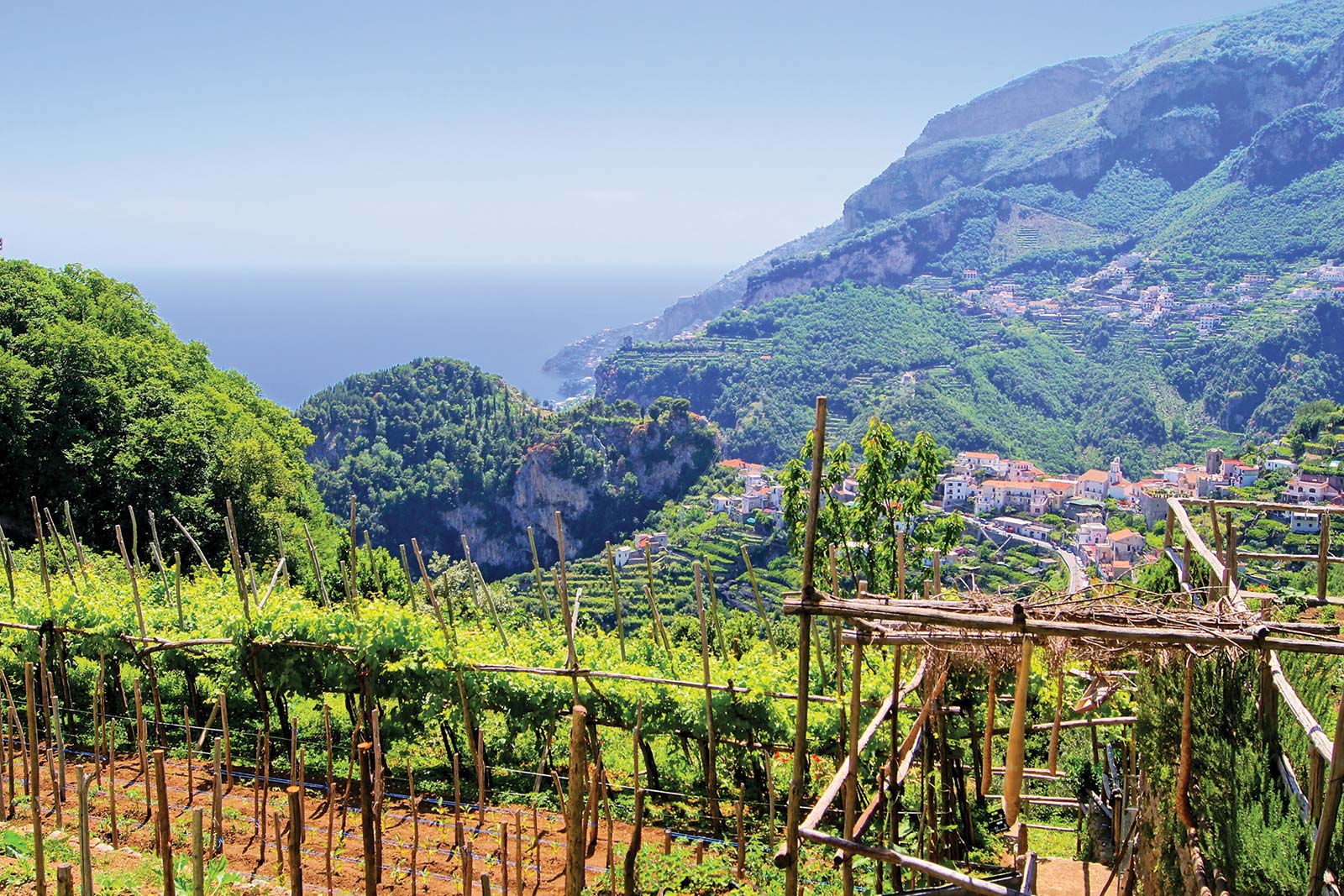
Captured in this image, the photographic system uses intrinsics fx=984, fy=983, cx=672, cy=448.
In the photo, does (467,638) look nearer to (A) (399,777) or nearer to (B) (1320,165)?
(A) (399,777)

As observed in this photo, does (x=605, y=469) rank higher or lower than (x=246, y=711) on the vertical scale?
lower

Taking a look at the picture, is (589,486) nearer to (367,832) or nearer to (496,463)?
(496,463)

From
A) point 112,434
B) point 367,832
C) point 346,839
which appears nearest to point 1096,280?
point 112,434

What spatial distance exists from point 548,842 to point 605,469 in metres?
70.6

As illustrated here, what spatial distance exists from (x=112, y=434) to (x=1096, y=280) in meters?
131

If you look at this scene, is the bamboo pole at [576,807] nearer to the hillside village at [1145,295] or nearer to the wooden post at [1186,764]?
the wooden post at [1186,764]

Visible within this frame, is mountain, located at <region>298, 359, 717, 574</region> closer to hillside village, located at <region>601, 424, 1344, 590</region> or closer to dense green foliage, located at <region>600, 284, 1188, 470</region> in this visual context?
hillside village, located at <region>601, 424, 1344, 590</region>

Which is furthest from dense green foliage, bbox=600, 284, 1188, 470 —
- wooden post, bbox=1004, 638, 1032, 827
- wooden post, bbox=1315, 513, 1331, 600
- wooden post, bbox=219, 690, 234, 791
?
wooden post, bbox=1004, 638, 1032, 827

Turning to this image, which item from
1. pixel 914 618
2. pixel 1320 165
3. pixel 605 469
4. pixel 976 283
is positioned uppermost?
pixel 1320 165

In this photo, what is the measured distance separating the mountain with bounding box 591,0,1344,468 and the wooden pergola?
8823 centimetres

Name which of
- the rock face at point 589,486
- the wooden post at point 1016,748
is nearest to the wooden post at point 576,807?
the wooden post at point 1016,748

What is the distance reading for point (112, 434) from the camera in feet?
59.9

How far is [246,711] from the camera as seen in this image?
29.0 feet

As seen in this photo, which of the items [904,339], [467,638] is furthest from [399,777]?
[904,339]
